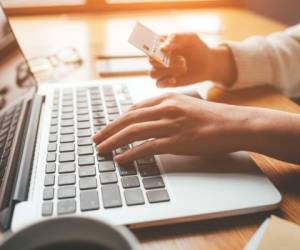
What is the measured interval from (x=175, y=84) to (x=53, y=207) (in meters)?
0.42

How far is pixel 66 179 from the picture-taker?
0.47 m

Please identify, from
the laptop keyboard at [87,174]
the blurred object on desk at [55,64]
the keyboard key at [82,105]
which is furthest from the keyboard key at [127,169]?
the blurred object on desk at [55,64]

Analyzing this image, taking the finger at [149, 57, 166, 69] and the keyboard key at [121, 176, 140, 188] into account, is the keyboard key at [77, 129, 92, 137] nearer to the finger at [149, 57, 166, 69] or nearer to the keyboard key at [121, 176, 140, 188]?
the keyboard key at [121, 176, 140, 188]

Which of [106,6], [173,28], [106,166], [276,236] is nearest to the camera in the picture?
[276,236]

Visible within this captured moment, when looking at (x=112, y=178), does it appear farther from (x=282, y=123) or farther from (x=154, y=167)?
(x=282, y=123)

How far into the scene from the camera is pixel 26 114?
65cm

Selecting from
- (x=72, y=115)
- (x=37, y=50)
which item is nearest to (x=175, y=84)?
(x=72, y=115)

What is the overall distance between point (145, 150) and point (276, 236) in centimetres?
19

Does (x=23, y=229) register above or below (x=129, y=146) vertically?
above

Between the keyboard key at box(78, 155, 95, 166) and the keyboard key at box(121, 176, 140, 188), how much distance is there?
6 centimetres

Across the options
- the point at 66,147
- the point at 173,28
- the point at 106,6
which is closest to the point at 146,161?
the point at 66,147

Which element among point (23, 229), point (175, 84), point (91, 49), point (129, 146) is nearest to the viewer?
point (23, 229)

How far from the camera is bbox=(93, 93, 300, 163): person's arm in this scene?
0.50 meters

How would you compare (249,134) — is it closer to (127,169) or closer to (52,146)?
(127,169)
